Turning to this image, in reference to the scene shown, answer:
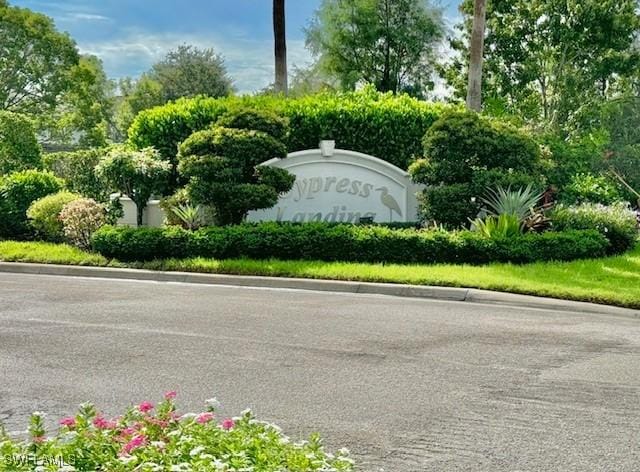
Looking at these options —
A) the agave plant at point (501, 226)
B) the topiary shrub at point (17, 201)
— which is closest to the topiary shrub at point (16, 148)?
the topiary shrub at point (17, 201)

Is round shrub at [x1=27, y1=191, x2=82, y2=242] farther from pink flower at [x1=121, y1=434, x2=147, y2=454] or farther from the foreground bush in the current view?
pink flower at [x1=121, y1=434, x2=147, y2=454]

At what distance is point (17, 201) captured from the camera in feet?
62.4

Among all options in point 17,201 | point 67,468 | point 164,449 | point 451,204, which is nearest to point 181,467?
point 164,449

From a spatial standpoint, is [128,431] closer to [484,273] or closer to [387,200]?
[484,273]

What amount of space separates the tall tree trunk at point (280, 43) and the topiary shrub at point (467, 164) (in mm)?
10299

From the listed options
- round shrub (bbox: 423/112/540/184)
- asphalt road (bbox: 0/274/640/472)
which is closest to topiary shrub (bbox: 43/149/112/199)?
round shrub (bbox: 423/112/540/184)

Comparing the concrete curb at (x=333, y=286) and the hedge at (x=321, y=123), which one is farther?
the hedge at (x=321, y=123)

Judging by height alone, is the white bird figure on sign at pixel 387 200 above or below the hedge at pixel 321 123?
below

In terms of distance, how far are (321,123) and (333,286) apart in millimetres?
9114

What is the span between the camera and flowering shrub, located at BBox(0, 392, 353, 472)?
3.65 meters

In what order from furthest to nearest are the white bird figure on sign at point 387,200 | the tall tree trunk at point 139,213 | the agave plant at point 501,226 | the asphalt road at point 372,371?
the white bird figure on sign at point 387,200
the tall tree trunk at point 139,213
the agave plant at point 501,226
the asphalt road at point 372,371

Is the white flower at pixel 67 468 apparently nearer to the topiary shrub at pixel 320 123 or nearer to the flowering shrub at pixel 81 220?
the flowering shrub at pixel 81 220

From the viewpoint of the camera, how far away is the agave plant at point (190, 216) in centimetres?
1642

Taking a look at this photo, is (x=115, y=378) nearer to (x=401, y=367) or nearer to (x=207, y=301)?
(x=401, y=367)
